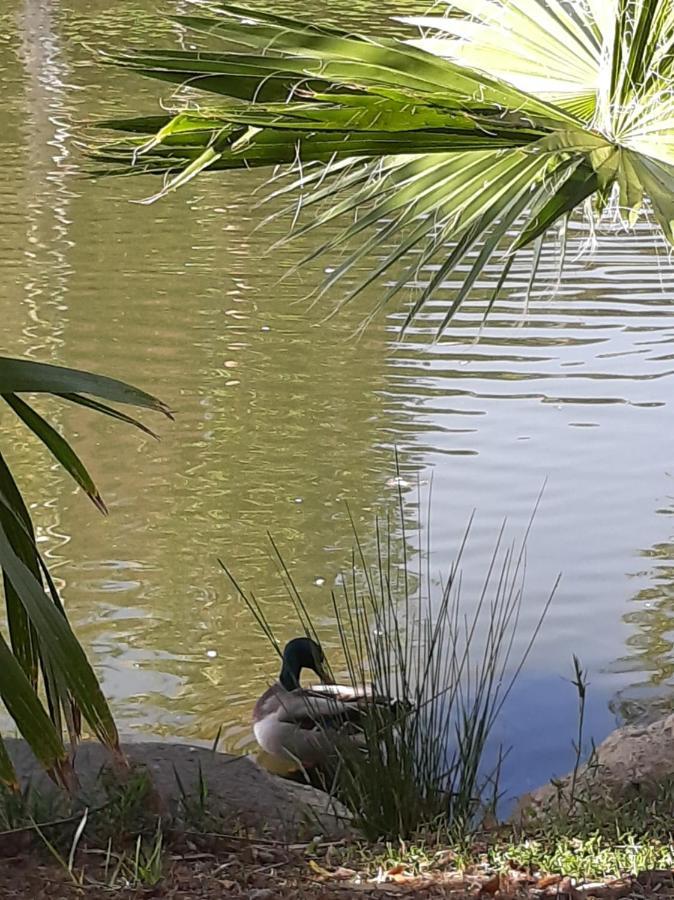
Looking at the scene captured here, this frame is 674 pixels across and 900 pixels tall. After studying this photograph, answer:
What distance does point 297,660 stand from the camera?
4.35 metres

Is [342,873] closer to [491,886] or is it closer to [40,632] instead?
[491,886]

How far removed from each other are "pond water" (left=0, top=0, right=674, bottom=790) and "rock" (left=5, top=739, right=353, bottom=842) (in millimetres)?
1000

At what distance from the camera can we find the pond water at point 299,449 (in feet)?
16.0

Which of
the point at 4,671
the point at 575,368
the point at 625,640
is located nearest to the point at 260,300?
the point at 575,368

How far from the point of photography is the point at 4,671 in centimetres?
172

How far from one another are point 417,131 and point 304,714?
5.63ft

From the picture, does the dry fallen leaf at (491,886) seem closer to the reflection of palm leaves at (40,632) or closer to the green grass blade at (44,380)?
the reflection of palm leaves at (40,632)

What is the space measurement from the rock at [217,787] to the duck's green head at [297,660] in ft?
2.04

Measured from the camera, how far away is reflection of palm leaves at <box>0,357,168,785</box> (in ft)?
5.74

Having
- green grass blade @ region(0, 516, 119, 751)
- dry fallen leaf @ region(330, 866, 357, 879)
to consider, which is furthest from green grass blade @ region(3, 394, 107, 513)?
dry fallen leaf @ region(330, 866, 357, 879)

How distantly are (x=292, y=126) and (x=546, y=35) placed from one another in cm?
96

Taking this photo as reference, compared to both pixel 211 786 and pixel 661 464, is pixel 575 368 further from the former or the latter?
pixel 211 786

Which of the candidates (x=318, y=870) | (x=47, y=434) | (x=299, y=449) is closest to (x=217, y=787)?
(x=318, y=870)

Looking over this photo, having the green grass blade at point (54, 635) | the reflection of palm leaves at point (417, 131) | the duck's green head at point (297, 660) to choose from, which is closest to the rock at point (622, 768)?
the duck's green head at point (297, 660)
